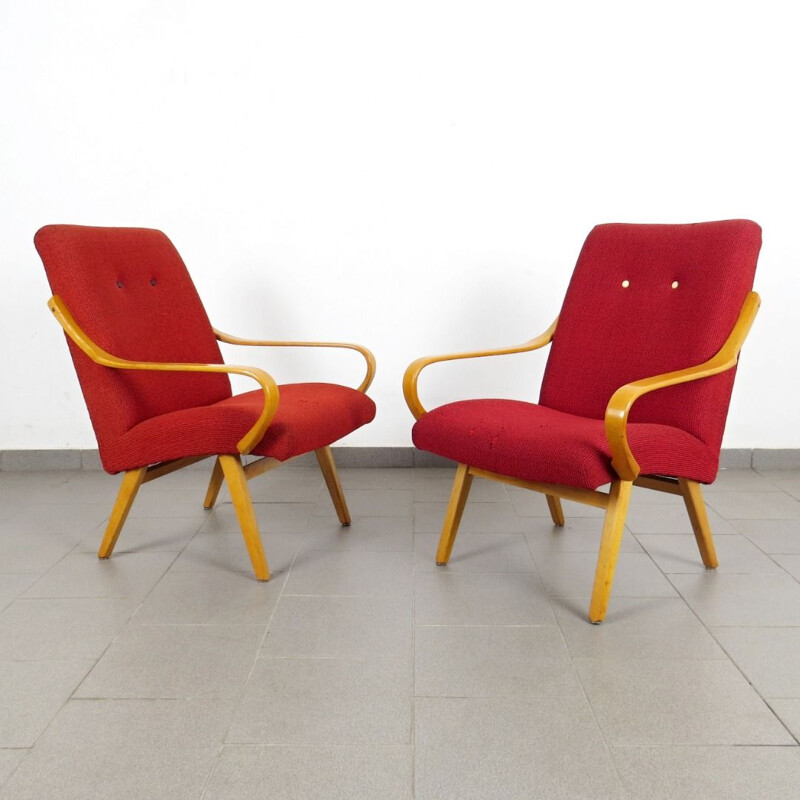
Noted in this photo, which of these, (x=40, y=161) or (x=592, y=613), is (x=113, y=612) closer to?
(x=592, y=613)

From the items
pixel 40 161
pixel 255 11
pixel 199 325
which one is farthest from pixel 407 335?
pixel 40 161

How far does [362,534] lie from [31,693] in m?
1.12

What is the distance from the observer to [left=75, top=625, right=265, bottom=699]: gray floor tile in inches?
60.2

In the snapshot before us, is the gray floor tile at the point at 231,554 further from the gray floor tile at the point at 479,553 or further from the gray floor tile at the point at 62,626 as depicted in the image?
the gray floor tile at the point at 479,553

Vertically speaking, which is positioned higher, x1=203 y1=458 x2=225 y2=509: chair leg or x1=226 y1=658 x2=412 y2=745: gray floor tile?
x1=226 y1=658 x2=412 y2=745: gray floor tile

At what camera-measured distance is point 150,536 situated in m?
2.43

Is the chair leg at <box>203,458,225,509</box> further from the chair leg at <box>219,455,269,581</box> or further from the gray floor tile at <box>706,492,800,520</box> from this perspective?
the gray floor tile at <box>706,492,800,520</box>

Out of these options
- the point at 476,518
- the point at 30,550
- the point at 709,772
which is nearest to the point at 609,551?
the point at 709,772

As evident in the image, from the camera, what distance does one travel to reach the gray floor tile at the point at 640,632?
1.67m

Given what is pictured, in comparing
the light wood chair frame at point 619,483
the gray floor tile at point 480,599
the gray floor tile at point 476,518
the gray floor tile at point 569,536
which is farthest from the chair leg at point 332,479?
the gray floor tile at point 569,536

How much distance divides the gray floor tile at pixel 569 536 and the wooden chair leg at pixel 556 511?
0.02 metres

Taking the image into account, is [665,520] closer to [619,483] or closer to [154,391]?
[619,483]

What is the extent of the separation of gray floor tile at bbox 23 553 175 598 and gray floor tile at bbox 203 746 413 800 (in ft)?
2.64

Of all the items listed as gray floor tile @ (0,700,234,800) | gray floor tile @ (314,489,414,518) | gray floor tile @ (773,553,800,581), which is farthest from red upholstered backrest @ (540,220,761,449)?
gray floor tile @ (0,700,234,800)
